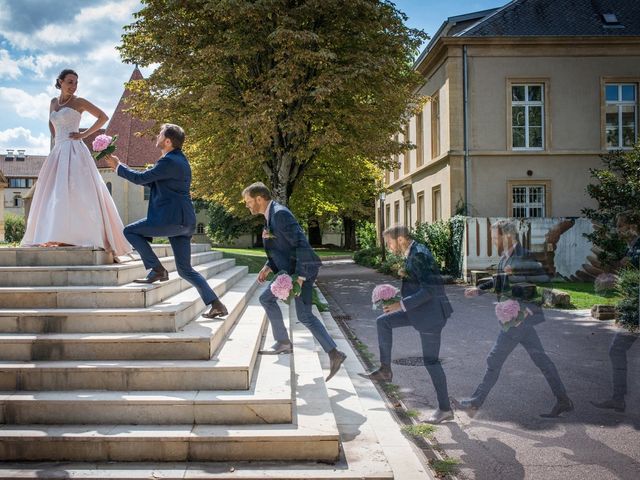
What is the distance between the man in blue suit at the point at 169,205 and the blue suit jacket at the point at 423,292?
2.31m

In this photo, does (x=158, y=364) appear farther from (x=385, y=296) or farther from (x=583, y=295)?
(x=583, y=295)

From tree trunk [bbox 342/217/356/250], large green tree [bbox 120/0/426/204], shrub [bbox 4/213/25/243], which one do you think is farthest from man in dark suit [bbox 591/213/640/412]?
shrub [bbox 4/213/25/243]

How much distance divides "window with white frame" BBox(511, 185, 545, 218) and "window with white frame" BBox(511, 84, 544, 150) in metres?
1.69

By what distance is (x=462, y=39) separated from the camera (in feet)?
75.4

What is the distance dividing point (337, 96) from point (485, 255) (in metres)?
7.56

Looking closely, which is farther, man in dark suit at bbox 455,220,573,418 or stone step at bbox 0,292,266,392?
man in dark suit at bbox 455,220,573,418

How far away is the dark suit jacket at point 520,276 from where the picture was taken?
211 inches

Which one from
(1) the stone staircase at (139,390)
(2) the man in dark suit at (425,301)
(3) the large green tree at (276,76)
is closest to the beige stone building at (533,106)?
(3) the large green tree at (276,76)

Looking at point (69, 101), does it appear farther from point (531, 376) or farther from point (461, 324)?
point (461, 324)

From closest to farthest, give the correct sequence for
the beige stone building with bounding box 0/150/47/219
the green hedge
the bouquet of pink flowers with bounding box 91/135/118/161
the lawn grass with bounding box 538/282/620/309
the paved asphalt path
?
the paved asphalt path → the bouquet of pink flowers with bounding box 91/135/118/161 → the lawn grass with bounding box 538/282/620/309 → the green hedge → the beige stone building with bounding box 0/150/47/219

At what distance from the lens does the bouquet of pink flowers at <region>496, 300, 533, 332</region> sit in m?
5.36

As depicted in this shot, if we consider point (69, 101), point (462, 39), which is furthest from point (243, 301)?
point (462, 39)

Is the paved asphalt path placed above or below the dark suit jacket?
below

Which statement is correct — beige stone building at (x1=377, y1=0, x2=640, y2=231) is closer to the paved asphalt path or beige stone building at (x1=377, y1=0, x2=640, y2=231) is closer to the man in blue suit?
the paved asphalt path
